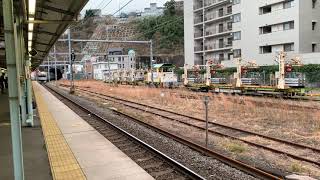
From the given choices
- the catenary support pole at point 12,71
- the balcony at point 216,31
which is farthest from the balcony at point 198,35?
the catenary support pole at point 12,71

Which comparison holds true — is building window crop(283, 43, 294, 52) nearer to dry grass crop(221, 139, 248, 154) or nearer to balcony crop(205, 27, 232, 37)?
balcony crop(205, 27, 232, 37)

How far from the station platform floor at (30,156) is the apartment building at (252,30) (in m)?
36.7

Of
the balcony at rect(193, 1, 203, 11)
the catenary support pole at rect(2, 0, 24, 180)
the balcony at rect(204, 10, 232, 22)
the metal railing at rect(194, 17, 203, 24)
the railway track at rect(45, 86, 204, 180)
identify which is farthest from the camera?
the balcony at rect(193, 1, 203, 11)

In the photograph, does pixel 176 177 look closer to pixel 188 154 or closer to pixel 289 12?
pixel 188 154

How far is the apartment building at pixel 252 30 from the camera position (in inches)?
1893

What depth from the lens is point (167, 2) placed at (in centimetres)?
11894

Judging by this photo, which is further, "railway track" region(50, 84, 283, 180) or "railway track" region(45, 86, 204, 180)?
"railway track" region(45, 86, 204, 180)

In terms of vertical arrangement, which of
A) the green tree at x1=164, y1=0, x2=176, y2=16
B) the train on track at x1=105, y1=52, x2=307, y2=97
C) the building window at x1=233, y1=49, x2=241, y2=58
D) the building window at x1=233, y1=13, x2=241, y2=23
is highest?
the green tree at x1=164, y1=0, x2=176, y2=16

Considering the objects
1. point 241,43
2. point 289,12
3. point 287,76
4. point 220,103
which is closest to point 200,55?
point 241,43

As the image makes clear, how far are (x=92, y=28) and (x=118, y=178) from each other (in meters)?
119

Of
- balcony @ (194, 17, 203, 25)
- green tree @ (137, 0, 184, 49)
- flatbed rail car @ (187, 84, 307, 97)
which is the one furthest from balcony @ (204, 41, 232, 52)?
green tree @ (137, 0, 184, 49)

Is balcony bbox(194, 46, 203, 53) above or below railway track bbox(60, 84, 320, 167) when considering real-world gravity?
above

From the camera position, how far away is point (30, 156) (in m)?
9.66

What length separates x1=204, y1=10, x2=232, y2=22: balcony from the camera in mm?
65275
